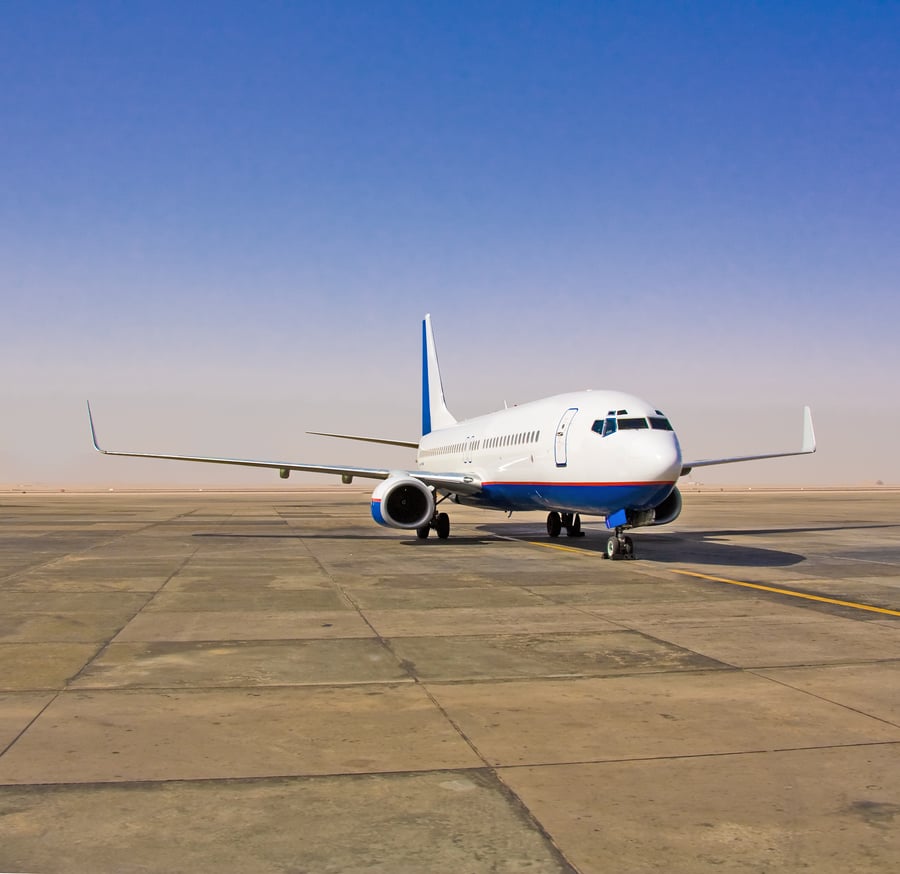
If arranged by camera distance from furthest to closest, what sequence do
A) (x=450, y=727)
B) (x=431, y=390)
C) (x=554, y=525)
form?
(x=431, y=390), (x=554, y=525), (x=450, y=727)

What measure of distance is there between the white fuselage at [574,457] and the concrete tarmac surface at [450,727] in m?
3.41

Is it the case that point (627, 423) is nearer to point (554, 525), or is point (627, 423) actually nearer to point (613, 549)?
point (613, 549)

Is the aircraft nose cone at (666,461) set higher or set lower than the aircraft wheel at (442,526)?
higher

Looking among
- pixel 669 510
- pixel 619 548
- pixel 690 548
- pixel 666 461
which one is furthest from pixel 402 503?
pixel 666 461

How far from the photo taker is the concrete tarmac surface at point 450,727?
417cm

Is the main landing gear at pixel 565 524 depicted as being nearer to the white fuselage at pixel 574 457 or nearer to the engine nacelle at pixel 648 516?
the white fuselage at pixel 574 457

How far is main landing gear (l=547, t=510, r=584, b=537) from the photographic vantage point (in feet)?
84.1

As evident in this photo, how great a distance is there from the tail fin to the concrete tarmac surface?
23.6 m

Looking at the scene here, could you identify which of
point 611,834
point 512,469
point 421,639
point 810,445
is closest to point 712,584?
point 421,639

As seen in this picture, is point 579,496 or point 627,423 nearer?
point 627,423

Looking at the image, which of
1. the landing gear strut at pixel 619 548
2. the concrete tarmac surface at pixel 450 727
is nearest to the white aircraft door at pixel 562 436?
the landing gear strut at pixel 619 548

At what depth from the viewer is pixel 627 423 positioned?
1822 cm

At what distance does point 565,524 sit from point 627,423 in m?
8.28

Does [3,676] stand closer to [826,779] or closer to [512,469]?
[826,779]
